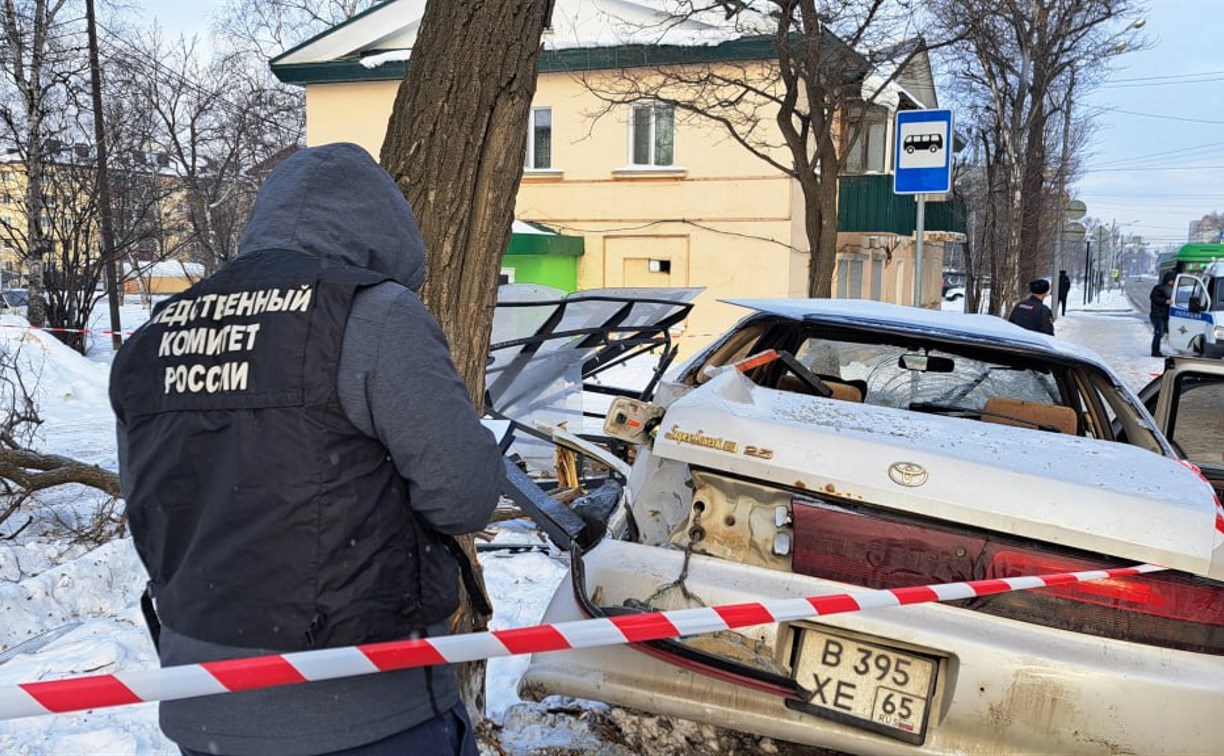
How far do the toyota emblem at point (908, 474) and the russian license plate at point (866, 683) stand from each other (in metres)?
0.43

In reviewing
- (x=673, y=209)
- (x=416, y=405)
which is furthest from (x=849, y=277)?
(x=416, y=405)

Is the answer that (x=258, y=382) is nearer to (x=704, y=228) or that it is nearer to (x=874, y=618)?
(x=874, y=618)

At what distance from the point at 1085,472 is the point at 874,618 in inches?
28.0

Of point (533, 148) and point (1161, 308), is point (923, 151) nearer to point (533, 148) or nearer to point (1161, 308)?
point (533, 148)

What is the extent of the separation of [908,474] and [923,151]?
5209 millimetres

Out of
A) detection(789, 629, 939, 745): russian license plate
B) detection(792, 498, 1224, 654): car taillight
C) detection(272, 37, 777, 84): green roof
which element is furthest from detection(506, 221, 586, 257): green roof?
detection(789, 629, 939, 745): russian license plate

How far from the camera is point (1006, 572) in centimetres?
261

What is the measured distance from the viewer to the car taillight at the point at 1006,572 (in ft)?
8.39

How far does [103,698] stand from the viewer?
64.0 inches

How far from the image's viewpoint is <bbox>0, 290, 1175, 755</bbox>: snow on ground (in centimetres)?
319

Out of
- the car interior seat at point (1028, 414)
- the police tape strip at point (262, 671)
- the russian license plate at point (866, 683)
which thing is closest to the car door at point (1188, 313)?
the car interior seat at point (1028, 414)

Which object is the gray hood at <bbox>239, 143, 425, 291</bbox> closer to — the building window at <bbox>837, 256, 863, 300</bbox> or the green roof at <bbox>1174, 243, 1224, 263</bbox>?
the building window at <bbox>837, 256, 863, 300</bbox>

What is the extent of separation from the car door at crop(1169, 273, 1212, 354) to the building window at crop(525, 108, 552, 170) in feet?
42.8

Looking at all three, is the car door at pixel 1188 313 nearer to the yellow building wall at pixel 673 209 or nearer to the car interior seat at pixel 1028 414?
the yellow building wall at pixel 673 209
